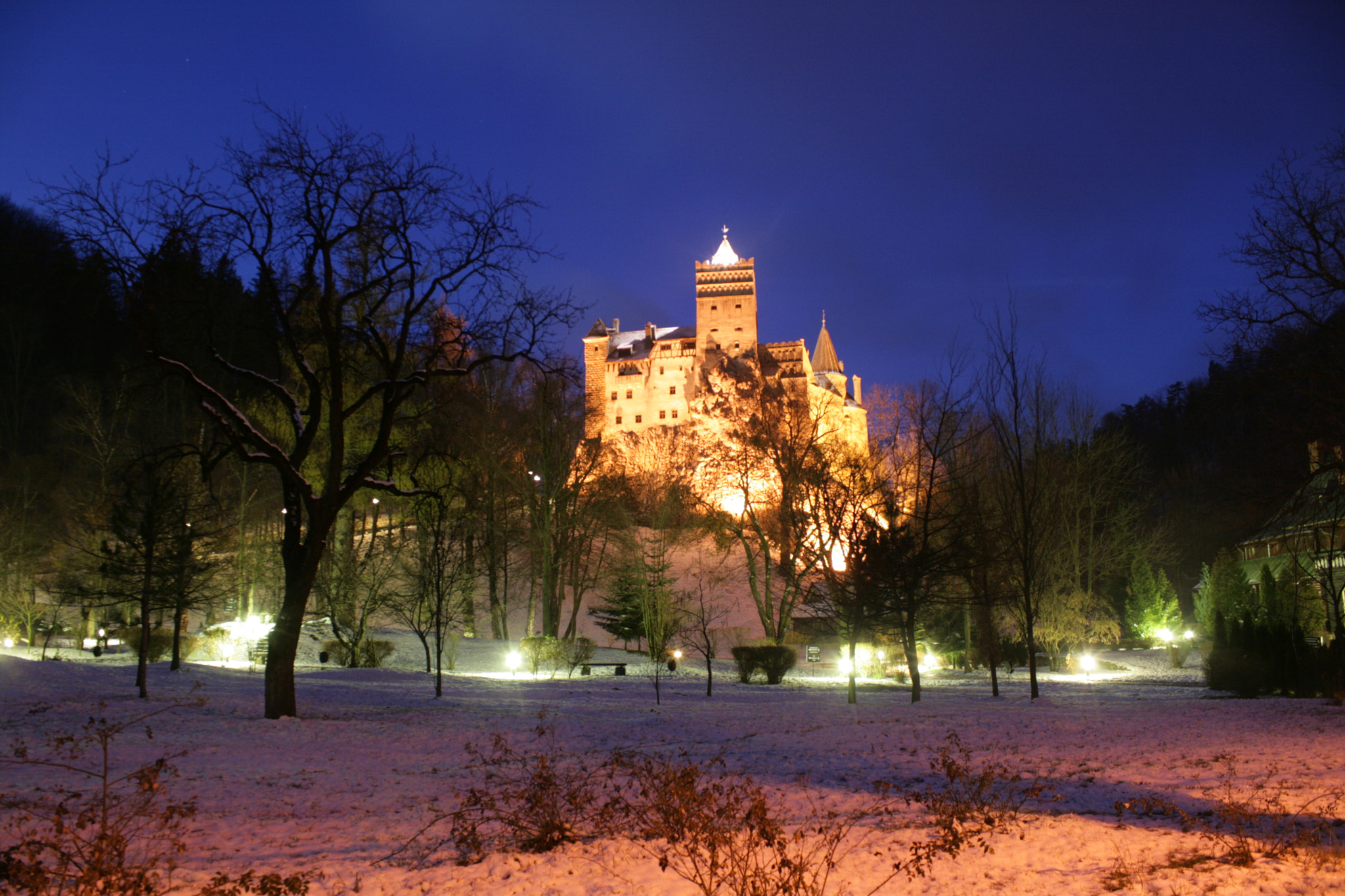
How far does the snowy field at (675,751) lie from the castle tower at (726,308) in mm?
56266

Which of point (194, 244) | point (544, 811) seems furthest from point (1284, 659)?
point (194, 244)

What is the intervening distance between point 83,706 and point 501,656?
18.3 metres

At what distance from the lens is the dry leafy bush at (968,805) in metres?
6.15

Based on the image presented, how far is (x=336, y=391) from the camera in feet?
44.3

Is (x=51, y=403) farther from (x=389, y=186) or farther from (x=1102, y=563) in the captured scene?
(x=1102, y=563)

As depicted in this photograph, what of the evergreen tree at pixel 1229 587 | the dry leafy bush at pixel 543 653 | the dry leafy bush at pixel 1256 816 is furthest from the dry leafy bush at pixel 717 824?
the evergreen tree at pixel 1229 587

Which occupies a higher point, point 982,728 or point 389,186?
point 389,186

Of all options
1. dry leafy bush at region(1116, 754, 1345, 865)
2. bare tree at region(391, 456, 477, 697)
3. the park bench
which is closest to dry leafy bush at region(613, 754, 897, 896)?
dry leafy bush at region(1116, 754, 1345, 865)

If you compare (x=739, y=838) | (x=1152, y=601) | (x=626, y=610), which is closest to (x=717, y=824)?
(x=739, y=838)

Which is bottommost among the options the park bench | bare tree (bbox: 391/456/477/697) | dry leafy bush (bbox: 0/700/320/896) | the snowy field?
the park bench

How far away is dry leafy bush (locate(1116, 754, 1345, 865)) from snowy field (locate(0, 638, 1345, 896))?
116mm

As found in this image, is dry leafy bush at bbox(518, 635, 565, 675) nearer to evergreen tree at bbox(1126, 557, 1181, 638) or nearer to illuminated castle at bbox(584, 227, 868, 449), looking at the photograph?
evergreen tree at bbox(1126, 557, 1181, 638)

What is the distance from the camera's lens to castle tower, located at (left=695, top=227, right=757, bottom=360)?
7562 centimetres

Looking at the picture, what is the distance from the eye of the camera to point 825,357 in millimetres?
77438
